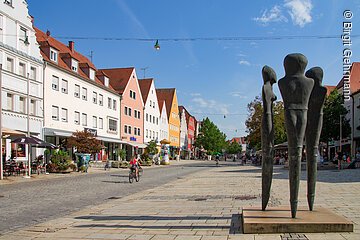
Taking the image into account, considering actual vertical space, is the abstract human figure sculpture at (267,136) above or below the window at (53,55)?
below

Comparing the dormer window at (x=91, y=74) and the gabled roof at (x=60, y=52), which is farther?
the dormer window at (x=91, y=74)

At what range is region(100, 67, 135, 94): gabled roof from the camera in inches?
2240

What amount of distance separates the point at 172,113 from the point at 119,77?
30.5m

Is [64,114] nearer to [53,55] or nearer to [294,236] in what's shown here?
[53,55]

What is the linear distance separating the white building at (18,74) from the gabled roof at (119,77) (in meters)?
22.3

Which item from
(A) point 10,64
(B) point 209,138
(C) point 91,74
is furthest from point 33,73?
(B) point 209,138

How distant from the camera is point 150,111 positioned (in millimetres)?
69125

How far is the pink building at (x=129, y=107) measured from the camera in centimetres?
5631

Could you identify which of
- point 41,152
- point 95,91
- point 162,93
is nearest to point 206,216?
point 41,152

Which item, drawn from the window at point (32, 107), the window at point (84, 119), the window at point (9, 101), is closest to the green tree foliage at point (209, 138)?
the window at point (84, 119)

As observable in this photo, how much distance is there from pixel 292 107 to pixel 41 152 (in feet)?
99.7

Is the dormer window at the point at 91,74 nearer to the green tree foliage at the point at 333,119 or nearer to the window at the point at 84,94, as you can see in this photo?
the window at the point at 84,94

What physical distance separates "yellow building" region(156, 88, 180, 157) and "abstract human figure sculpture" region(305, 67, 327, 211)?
76.3 metres

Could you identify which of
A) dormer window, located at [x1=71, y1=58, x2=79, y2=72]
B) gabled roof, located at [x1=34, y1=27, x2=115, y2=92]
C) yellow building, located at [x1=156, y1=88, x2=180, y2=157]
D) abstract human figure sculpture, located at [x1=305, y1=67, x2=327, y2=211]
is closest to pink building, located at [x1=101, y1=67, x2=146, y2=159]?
gabled roof, located at [x1=34, y1=27, x2=115, y2=92]
